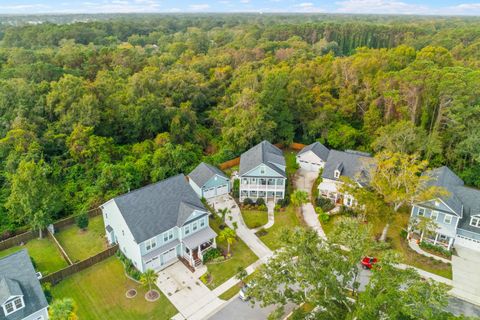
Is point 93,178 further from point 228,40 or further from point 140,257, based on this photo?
point 228,40

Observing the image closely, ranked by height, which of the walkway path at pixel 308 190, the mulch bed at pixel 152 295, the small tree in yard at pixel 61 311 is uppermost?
the small tree in yard at pixel 61 311

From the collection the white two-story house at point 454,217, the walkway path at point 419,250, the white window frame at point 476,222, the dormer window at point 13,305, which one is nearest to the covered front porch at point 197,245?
the dormer window at point 13,305

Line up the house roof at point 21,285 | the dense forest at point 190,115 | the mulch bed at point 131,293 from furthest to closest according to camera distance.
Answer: the dense forest at point 190,115 < the mulch bed at point 131,293 < the house roof at point 21,285

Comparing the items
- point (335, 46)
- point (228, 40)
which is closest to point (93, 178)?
point (228, 40)

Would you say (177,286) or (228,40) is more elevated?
(228,40)

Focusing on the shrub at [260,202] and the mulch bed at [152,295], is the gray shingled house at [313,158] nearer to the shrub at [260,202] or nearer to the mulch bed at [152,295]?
the shrub at [260,202]

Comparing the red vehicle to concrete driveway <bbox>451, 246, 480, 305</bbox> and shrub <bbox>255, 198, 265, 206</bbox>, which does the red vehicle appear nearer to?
concrete driveway <bbox>451, 246, 480, 305</bbox>
